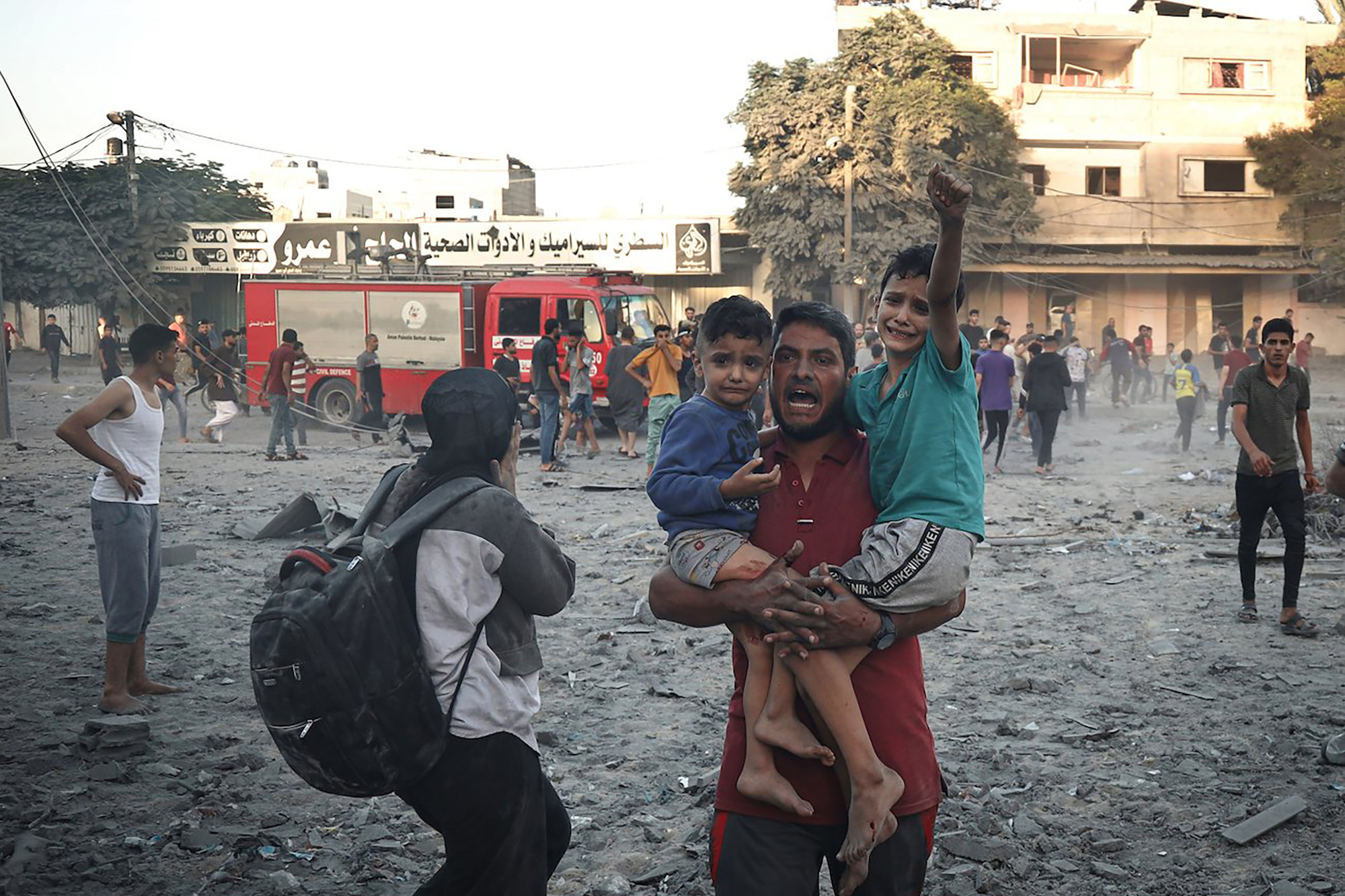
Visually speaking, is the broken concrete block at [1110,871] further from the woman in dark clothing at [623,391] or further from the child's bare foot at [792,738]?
the woman in dark clothing at [623,391]

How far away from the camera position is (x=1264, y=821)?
175 inches

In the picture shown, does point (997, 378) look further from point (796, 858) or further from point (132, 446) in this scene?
point (796, 858)

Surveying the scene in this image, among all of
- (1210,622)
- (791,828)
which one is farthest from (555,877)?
(1210,622)

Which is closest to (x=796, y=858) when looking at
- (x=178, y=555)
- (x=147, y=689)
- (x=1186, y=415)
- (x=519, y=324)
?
(x=147, y=689)

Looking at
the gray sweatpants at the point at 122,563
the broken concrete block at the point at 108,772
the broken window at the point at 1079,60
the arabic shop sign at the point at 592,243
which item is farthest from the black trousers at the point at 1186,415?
the broken window at the point at 1079,60

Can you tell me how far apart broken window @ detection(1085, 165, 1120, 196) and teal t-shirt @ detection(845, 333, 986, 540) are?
38227 millimetres

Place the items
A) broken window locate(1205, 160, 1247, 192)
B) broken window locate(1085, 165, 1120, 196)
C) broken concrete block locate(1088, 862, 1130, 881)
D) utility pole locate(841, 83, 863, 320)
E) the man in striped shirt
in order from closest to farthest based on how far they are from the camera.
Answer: broken concrete block locate(1088, 862, 1130, 881) < the man in striped shirt < utility pole locate(841, 83, 863, 320) < broken window locate(1205, 160, 1247, 192) < broken window locate(1085, 165, 1120, 196)

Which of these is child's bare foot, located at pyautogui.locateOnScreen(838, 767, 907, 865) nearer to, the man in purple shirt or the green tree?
the man in purple shirt

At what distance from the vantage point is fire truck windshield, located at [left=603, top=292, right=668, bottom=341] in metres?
19.8

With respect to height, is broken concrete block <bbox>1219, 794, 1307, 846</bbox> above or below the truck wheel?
below

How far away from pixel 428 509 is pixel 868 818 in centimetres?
125

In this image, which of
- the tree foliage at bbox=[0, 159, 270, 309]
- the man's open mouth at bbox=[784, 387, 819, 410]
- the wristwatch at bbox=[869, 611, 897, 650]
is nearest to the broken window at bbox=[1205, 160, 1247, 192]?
the tree foliage at bbox=[0, 159, 270, 309]

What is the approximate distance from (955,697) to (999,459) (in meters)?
10.2

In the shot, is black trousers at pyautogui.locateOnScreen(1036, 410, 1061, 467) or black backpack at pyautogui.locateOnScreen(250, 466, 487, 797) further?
black trousers at pyautogui.locateOnScreen(1036, 410, 1061, 467)
